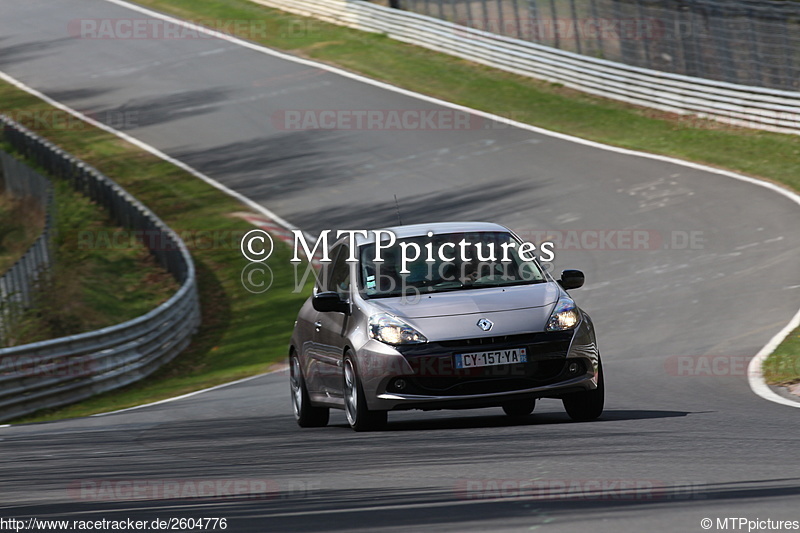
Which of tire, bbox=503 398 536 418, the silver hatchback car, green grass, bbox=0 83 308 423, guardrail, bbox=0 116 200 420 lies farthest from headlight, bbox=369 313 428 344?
guardrail, bbox=0 116 200 420

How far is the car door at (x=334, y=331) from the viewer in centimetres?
1038

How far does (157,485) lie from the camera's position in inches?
313

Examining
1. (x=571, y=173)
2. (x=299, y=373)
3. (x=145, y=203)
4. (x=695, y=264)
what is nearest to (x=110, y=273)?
(x=145, y=203)

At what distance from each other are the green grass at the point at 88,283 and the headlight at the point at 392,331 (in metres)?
11.6

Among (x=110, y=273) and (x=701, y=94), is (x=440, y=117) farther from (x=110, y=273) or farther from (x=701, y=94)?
(x=110, y=273)

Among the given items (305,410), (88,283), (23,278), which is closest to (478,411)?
(305,410)

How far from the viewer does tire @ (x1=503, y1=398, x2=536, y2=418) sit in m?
11.0

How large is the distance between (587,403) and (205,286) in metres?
15.4

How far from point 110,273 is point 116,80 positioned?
1805 cm

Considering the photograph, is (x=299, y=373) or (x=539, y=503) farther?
(x=299, y=373)

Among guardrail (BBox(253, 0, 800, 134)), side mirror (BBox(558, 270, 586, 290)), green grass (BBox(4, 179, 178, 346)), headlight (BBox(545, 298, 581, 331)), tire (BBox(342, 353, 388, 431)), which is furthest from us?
guardrail (BBox(253, 0, 800, 134))

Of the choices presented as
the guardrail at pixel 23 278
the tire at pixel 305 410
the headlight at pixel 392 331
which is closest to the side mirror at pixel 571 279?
the headlight at pixel 392 331

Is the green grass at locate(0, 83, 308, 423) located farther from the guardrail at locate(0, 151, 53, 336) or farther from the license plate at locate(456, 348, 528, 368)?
the license plate at locate(456, 348, 528, 368)

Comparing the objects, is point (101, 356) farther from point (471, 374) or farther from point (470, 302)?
point (471, 374)
